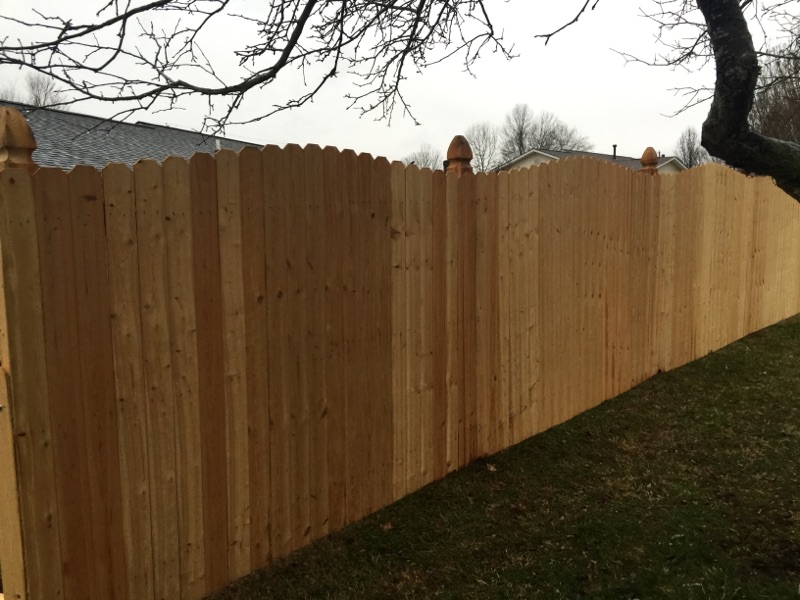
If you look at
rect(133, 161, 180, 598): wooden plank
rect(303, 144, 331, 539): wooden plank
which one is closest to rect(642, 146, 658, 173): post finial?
rect(303, 144, 331, 539): wooden plank

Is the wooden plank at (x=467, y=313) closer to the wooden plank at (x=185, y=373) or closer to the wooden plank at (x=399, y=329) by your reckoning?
the wooden plank at (x=399, y=329)

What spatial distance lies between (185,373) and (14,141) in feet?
3.42

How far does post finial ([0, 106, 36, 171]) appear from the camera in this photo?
83.4 inches

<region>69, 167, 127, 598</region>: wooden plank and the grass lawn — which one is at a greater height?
<region>69, 167, 127, 598</region>: wooden plank

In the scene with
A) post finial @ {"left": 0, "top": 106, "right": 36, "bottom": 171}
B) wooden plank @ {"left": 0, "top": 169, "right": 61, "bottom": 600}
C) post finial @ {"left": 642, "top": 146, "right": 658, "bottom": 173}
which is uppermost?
post finial @ {"left": 642, "top": 146, "right": 658, "bottom": 173}

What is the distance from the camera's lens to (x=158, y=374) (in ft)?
8.18

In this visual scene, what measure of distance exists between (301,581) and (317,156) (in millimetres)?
1981

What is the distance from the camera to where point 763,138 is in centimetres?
284

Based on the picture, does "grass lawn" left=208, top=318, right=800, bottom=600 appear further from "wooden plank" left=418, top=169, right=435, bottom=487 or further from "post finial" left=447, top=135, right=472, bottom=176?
"post finial" left=447, top=135, right=472, bottom=176

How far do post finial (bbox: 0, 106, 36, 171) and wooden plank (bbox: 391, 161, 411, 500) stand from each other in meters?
1.77

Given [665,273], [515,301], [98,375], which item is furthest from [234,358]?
[665,273]

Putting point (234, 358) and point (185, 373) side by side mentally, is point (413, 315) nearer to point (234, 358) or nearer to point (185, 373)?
point (234, 358)

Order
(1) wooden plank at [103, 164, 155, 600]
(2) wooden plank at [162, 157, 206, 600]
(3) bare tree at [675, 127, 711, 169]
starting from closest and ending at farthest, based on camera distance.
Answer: (1) wooden plank at [103, 164, 155, 600] → (2) wooden plank at [162, 157, 206, 600] → (3) bare tree at [675, 127, 711, 169]

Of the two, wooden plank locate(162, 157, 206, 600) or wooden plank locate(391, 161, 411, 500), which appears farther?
wooden plank locate(391, 161, 411, 500)
